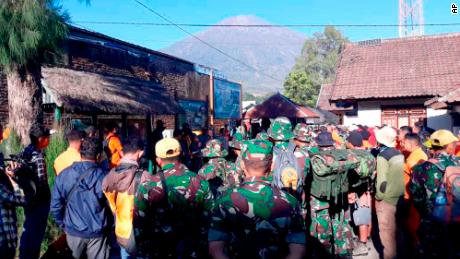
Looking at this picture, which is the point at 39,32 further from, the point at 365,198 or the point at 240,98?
the point at 240,98

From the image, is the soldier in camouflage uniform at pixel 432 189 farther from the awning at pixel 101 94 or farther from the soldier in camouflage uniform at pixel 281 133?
the awning at pixel 101 94

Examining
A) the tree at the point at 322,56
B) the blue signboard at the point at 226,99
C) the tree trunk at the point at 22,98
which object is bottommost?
the tree trunk at the point at 22,98

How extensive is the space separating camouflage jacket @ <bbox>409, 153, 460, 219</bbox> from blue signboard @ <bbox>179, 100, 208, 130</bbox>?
545 inches

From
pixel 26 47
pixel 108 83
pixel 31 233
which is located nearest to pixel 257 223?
pixel 31 233

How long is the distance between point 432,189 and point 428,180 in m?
0.10

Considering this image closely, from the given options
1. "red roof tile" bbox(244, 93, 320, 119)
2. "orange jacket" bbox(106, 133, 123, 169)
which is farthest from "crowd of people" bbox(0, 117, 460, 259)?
"red roof tile" bbox(244, 93, 320, 119)

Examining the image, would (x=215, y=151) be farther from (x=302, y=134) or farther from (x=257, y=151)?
(x=257, y=151)

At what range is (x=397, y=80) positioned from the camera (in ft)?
53.0

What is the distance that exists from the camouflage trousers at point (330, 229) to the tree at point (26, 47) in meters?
4.87

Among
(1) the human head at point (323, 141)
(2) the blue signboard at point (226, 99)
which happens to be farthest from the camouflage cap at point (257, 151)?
(2) the blue signboard at point (226, 99)

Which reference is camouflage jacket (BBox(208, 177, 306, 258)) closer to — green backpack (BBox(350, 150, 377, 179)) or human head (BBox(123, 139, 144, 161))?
human head (BBox(123, 139, 144, 161))

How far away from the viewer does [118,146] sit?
7227 millimetres

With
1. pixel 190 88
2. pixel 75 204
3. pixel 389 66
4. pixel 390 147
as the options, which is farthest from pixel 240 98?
pixel 75 204

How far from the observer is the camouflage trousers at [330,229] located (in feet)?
15.7
